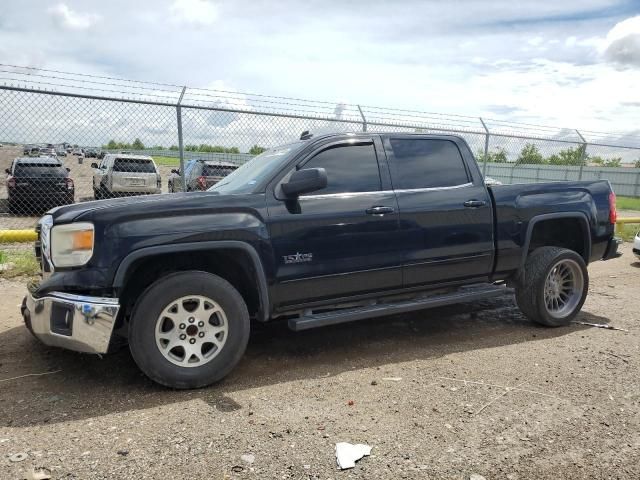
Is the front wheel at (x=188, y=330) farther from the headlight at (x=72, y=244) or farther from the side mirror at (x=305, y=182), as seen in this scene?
the side mirror at (x=305, y=182)

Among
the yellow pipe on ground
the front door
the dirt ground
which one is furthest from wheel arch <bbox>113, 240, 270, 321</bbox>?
the yellow pipe on ground

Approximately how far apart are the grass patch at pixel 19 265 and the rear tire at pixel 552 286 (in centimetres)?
591

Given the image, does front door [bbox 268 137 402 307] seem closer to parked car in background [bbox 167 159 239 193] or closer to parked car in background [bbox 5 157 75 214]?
parked car in background [bbox 167 159 239 193]

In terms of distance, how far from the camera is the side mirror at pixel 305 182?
3896 millimetres

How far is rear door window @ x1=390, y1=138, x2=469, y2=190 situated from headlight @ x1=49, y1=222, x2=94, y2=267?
8.14 ft

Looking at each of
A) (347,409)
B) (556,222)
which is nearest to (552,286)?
(556,222)

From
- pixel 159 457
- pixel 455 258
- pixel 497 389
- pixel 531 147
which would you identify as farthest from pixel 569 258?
pixel 531 147

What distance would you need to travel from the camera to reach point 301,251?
13.4 feet

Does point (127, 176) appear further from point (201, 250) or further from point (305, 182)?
point (305, 182)

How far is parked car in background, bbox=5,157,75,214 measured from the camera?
42.8ft

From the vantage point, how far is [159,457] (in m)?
2.88

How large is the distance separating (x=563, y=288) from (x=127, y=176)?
12076 millimetres

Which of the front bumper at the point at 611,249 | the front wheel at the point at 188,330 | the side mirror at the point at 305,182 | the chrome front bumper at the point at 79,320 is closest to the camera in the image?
the chrome front bumper at the point at 79,320

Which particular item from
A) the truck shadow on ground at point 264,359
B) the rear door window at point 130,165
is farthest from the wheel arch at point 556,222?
the rear door window at point 130,165
